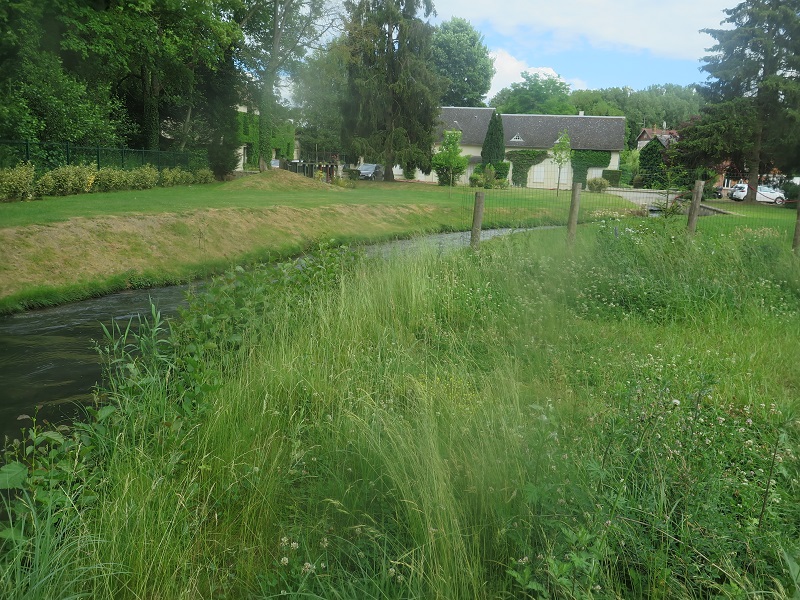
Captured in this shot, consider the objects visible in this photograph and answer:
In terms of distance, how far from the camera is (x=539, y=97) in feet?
301

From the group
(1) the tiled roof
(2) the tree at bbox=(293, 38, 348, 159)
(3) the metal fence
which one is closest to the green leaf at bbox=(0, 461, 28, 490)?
(3) the metal fence

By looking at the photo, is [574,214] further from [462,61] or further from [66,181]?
[462,61]

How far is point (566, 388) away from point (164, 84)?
129 feet

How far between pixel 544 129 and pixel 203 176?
41425 millimetres

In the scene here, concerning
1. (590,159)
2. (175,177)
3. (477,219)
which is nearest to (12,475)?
(477,219)

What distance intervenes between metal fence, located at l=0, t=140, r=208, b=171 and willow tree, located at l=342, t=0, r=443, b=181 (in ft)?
46.4

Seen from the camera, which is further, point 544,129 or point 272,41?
point 544,129

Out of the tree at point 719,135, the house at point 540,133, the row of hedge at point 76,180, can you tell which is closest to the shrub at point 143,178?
the row of hedge at point 76,180

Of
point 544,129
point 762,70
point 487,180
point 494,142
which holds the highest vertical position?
point 762,70

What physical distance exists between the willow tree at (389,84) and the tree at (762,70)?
18121mm

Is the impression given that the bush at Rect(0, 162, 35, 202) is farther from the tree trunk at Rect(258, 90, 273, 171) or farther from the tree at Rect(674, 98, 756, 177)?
the tree at Rect(674, 98, 756, 177)

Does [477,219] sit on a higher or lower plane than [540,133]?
lower

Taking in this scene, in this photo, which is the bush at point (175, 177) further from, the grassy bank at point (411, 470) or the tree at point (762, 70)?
the tree at point (762, 70)

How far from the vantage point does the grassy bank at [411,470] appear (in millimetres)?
3166
